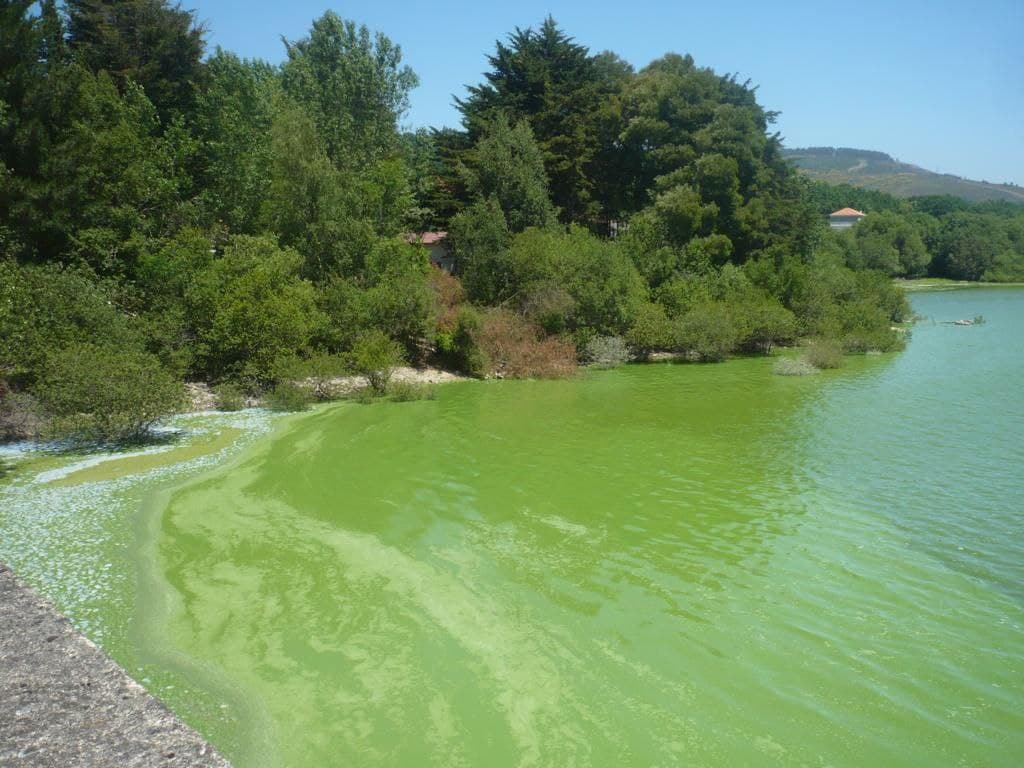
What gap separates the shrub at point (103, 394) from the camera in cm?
1517

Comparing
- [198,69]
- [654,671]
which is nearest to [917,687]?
[654,671]

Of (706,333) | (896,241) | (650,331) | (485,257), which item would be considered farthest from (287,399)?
(896,241)

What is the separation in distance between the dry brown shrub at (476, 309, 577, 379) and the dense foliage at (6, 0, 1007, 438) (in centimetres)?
9

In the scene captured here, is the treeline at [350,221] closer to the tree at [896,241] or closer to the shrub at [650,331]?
the shrub at [650,331]

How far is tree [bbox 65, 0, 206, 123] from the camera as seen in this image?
31094mm

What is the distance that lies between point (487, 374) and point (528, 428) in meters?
8.58

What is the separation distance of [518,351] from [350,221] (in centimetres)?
786

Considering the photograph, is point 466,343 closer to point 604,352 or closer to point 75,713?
point 604,352

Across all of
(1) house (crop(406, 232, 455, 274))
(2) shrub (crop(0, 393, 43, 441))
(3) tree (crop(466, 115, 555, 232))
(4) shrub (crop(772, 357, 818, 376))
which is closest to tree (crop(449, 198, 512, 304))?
(3) tree (crop(466, 115, 555, 232))

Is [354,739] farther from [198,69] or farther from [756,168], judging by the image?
[756,168]

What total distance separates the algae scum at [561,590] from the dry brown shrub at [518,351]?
9.29 m

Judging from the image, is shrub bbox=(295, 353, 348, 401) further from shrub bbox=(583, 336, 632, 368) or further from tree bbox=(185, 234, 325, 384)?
shrub bbox=(583, 336, 632, 368)

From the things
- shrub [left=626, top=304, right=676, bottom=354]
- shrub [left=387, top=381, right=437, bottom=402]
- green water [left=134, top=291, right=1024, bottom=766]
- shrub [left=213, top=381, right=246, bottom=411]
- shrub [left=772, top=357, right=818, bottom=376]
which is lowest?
green water [left=134, top=291, right=1024, bottom=766]

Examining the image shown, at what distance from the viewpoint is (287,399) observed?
67.6ft
